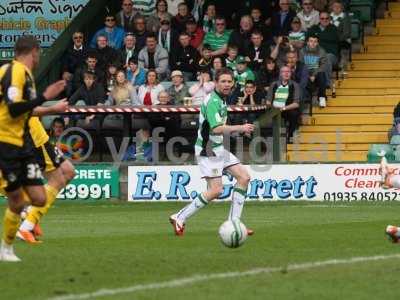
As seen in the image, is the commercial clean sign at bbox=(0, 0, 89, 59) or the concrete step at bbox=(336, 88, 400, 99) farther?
the commercial clean sign at bbox=(0, 0, 89, 59)

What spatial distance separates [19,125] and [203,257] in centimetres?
218

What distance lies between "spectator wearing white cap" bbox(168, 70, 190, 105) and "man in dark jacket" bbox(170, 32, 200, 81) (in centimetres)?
102

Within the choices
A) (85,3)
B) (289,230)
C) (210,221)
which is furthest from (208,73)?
(289,230)

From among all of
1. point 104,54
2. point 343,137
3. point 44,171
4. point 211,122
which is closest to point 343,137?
point 343,137

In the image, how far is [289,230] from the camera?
54.7ft

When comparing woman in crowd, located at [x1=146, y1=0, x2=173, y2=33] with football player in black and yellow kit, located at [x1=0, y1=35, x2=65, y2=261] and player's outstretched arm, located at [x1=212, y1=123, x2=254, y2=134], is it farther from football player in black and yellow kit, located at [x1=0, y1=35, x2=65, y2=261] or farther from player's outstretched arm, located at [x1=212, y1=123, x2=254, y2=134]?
football player in black and yellow kit, located at [x1=0, y1=35, x2=65, y2=261]

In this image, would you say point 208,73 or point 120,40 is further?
point 120,40

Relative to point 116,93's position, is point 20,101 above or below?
above

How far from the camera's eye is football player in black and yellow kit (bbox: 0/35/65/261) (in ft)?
39.0

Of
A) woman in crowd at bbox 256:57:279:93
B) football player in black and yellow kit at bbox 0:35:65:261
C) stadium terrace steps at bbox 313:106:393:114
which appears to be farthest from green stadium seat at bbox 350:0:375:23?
football player in black and yellow kit at bbox 0:35:65:261

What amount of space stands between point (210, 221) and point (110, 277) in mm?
8268

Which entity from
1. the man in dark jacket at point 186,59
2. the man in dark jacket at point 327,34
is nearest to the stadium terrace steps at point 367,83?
the man in dark jacket at point 327,34

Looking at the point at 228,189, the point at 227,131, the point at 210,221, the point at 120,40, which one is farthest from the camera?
the point at 120,40

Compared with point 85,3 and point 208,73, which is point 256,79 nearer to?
point 208,73
